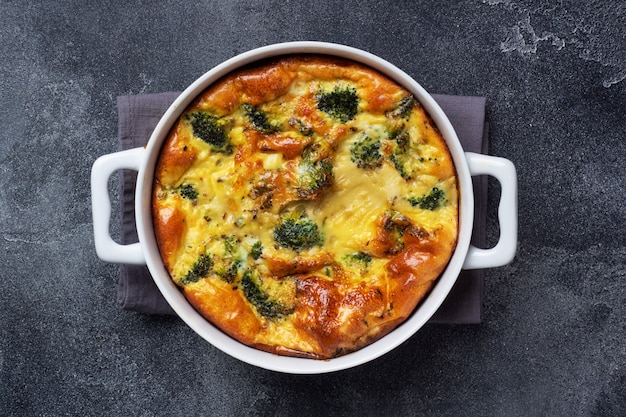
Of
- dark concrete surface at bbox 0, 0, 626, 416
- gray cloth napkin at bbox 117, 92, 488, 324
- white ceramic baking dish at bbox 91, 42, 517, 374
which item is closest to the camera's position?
white ceramic baking dish at bbox 91, 42, 517, 374

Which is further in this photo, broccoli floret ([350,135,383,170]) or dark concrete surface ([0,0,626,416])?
dark concrete surface ([0,0,626,416])

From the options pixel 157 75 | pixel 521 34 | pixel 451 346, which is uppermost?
pixel 521 34

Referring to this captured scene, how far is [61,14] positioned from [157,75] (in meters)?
0.39

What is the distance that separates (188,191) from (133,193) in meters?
0.36

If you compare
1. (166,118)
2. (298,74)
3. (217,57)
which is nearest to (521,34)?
(298,74)

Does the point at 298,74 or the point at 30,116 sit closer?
the point at 298,74

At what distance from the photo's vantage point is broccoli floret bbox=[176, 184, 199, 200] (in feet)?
6.34

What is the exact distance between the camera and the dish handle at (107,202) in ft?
6.31

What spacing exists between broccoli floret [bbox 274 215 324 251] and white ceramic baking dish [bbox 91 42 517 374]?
0.33m

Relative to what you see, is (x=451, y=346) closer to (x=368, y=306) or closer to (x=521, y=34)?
(x=368, y=306)

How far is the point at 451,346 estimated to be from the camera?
2336 millimetres

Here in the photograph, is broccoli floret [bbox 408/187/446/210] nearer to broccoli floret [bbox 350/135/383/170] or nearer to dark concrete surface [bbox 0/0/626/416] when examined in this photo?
broccoli floret [bbox 350/135/383/170]

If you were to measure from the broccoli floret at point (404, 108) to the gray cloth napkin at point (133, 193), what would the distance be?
304 mm

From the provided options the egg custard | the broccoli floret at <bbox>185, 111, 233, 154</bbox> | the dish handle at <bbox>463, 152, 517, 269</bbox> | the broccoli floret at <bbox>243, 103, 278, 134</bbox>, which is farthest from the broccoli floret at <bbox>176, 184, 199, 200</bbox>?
the dish handle at <bbox>463, 152, 517, 269</bbox>
